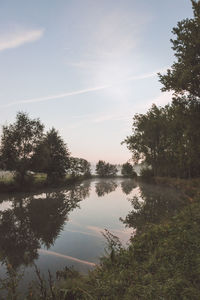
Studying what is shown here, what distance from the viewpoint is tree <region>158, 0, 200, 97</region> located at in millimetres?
18142

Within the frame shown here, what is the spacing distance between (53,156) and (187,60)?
107 feet

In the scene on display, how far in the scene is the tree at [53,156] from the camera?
1384 inches

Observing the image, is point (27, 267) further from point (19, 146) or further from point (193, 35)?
point (19, 146)

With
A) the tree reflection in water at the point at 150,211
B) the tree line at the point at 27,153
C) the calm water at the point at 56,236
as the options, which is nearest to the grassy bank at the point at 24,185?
the tree line at the point at 27,153

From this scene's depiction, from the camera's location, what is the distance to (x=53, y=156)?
139ft

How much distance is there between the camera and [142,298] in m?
3.92

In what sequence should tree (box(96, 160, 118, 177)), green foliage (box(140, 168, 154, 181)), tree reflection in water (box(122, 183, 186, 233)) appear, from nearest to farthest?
1. tree reflection in water (box(122, 183, 186, 233))
2. green foliage (box(140, 168, 154, 181))
3. tree (box(96, 160, 118, 177))

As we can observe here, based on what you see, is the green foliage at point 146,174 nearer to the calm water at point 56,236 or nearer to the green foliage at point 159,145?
the green foliage at point 159,145

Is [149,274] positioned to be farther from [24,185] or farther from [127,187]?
[127,187]

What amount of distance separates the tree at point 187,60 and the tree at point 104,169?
65911 mm

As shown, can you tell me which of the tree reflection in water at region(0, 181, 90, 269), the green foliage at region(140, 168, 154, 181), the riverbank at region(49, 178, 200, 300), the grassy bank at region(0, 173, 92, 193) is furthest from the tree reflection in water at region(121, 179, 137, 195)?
the riverbank at region(49, 178, 200, 300)

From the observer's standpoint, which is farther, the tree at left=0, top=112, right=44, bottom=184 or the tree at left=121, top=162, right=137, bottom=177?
the tree at left=121, top=162, right=137, bottom=177

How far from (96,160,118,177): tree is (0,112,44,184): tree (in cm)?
5042

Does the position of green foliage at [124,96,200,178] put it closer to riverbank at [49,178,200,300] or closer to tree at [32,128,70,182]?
tree at [32,128,70,182]
